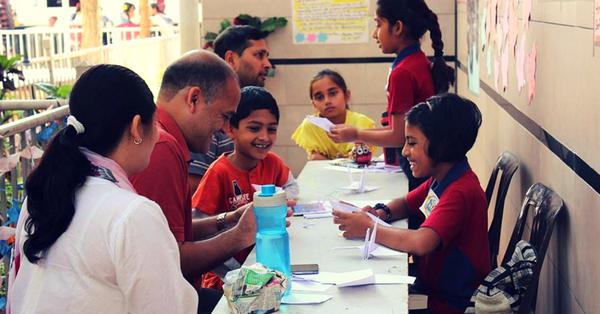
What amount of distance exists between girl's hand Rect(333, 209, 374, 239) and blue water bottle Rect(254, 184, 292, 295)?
21.3 inches

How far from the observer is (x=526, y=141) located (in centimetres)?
409

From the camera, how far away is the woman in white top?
2109 millimetres

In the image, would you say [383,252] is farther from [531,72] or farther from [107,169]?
[107,169]

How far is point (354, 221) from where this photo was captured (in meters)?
3.37

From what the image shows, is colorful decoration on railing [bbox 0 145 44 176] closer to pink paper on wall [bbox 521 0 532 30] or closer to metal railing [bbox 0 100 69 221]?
metal railing [bbox 0 100 69 221]

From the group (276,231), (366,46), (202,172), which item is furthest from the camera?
(366,46)

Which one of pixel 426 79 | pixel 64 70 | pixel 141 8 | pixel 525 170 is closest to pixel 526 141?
pixel 525 170

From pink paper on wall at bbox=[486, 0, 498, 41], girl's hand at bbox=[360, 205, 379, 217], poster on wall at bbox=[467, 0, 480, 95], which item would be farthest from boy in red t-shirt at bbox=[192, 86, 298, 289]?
poster on wall at bbox=[467, 0, 480, 95]

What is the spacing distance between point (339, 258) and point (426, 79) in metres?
1.80

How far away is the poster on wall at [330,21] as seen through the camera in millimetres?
7938

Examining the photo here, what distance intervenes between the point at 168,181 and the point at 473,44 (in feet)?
12.8

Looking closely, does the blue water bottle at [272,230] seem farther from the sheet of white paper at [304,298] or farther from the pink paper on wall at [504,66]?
the pink paper on wall at [504,66]

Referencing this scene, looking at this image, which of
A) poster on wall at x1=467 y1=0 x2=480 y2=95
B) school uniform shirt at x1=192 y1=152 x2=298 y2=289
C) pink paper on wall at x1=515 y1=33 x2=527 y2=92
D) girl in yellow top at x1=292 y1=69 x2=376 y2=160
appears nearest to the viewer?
school uniform shirt at x1=192 y1=152 x2=298 y2=289

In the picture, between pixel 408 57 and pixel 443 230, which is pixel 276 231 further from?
pixel 408 57
